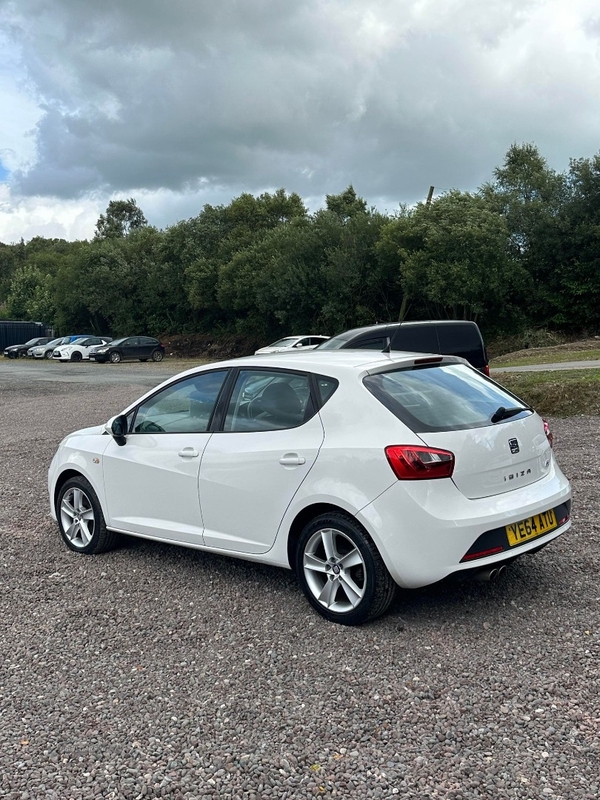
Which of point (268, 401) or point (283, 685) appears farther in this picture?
point (268, 401)

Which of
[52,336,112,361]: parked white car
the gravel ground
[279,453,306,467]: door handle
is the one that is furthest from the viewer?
[52,336,112,361]: parked white car

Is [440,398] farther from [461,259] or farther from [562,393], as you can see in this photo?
[461,259]

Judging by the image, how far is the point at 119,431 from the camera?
5461 mm

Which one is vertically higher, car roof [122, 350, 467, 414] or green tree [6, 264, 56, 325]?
green tree [6, 264, 56, 325]

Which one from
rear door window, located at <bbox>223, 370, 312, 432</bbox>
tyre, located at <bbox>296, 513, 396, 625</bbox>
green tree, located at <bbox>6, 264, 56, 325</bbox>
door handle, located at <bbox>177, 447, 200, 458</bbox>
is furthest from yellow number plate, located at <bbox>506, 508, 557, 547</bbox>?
green tree, located at <bbox>6, 264, 56, 325</bbox>

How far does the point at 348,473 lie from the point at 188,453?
137cm

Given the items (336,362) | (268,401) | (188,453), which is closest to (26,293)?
(188,453)

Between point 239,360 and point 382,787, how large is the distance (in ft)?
9.87

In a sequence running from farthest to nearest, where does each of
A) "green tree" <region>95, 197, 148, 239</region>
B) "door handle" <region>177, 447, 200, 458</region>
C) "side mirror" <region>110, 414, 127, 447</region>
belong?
"green tree" <region>95, 197, 148, 239</region> → "side mirror" <region>110, 414, 127, 447</region> → "door handle" <region>177, 447, 200, 458</region>

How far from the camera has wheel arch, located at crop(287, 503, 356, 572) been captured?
416 centimetres

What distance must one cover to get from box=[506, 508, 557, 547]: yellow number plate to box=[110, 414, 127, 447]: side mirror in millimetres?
2919

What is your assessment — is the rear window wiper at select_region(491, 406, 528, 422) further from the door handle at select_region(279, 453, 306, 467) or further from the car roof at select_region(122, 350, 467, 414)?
the door handle at select_region(279, 453, 306, 467)

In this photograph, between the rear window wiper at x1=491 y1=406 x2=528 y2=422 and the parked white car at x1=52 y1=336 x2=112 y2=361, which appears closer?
the rear window wiper at x1=491 y1=406 x2=528 y2=422

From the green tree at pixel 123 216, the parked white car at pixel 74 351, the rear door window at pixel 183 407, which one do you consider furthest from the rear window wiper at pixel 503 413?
the green tree at pixel 123 216
